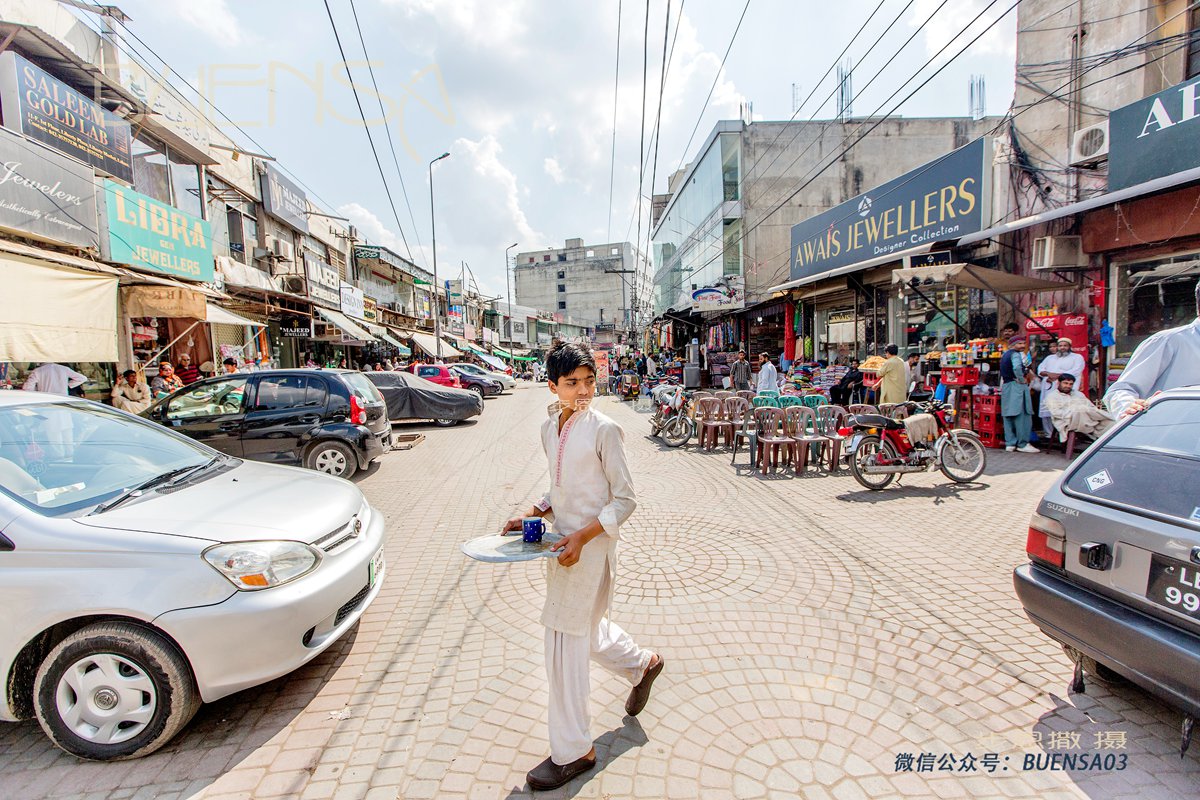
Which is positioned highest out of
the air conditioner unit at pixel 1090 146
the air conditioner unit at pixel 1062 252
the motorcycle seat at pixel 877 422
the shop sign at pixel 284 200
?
the shop sign at pixel 284 200

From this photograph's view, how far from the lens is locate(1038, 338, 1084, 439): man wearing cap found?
775 cm

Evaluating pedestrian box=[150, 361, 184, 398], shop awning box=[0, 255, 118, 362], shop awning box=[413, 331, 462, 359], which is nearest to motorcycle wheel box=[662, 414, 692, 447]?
shop awning box=[0, 255, 118, 362]

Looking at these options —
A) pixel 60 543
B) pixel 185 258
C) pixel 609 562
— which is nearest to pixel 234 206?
pixel 185 258

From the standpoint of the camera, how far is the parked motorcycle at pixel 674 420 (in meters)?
10.4

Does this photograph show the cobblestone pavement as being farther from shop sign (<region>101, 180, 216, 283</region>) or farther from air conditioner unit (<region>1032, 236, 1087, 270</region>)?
shop sign (<region>101, 180, 216, 283</region>)

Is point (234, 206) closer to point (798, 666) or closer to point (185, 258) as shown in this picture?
point (185, 258)

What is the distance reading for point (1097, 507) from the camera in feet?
7.96

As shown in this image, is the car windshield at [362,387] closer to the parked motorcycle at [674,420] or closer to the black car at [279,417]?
the black car at [279,417]

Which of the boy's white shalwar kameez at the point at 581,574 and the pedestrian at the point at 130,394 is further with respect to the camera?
the pedestrian at the point at 130,394

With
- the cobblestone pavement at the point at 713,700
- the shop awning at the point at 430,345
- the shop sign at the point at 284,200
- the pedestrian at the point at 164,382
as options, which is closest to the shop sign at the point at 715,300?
the shop sign at the point at 284,200

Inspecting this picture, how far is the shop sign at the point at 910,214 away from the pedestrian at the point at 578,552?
36.1 feet

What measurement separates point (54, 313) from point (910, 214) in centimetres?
1484

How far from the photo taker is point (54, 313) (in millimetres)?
6812

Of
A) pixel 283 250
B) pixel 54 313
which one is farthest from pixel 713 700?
pixel 283 250
